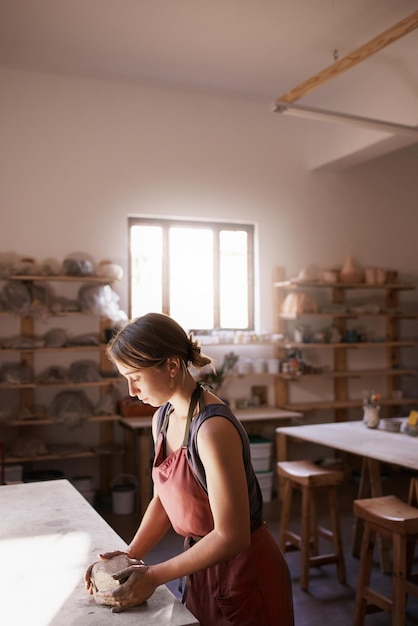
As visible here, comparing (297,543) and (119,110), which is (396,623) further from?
(119,110)

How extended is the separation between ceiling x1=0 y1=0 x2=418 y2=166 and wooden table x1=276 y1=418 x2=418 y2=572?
2.55 metres

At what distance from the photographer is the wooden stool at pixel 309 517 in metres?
3.82

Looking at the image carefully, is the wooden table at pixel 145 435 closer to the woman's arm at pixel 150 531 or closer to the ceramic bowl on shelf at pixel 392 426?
the ceramic bowl on shelf at pixel 392 426

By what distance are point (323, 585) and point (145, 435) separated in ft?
6.49

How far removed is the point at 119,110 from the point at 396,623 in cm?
468

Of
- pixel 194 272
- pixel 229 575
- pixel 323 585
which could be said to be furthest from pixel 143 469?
pixel 229 575

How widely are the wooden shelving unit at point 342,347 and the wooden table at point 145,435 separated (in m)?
0.37

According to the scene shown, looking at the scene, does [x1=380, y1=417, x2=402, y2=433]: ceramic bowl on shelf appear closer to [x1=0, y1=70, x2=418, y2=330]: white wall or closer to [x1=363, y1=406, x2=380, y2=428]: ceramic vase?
[x1=363, y1=406, x2=380, y2=428]: ceramic vase

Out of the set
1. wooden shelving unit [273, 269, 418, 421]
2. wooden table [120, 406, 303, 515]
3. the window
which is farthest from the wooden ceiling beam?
wooden table [120, 406, 303, 515]

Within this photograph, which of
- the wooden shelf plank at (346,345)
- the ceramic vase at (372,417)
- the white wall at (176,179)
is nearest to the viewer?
the ceramic vase at (372,417)

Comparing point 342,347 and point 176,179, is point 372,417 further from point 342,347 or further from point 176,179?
point 176,179

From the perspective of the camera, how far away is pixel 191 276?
629 cm

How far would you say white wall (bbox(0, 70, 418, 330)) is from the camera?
219 inches

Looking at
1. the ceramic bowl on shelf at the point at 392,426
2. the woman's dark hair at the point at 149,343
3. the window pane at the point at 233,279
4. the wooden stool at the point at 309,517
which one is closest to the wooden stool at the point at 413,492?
the wooden stool at the point at 309,517
